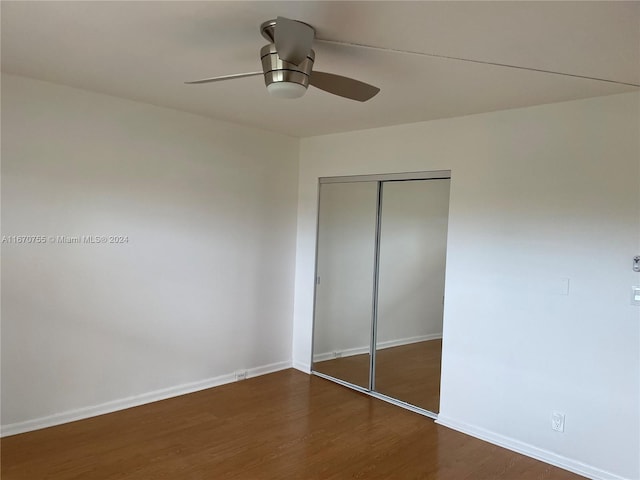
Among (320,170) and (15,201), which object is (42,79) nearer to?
(15,201)

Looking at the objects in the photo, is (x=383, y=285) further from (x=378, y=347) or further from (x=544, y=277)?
(x=544, y=277)

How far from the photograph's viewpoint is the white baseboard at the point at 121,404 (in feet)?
10.7

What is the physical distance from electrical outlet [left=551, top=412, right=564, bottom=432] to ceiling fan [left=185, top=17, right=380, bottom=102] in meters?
2.50

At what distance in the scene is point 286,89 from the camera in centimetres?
206

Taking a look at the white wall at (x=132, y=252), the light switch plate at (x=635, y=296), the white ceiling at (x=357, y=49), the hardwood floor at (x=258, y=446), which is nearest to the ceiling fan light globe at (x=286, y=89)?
the white ceiling at (x=357, y=49)

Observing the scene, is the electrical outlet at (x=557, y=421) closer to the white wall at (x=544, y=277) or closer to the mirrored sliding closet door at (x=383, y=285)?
the white wall at (x=544, y=277)

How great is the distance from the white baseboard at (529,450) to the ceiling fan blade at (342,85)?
2642mm

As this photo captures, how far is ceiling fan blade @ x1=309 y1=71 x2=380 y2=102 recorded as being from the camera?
2188mm

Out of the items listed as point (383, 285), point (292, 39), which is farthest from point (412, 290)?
point (292, 39)

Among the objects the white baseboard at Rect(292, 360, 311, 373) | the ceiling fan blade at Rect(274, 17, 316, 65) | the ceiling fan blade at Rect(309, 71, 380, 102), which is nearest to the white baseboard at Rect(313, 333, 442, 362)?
the white baseboard at Rect(292, 360, 311, 373)

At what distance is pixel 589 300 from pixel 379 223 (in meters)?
1.87

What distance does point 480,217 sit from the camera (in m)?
3.54

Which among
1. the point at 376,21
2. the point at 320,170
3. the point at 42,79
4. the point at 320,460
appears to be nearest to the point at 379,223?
the point at 320,170

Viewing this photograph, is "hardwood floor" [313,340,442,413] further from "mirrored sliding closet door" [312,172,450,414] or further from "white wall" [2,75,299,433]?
"white wall" [2,75,299,433]
